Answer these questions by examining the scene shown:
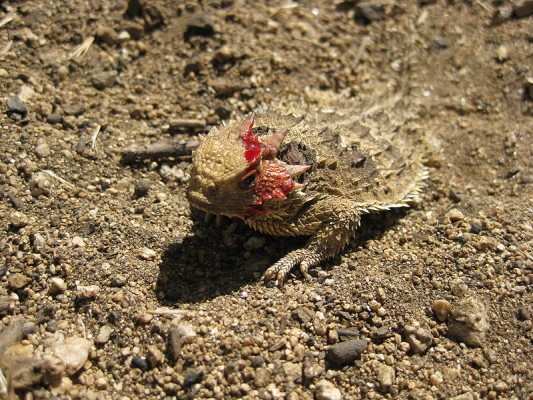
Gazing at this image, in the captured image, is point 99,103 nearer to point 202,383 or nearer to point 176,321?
point 176,321

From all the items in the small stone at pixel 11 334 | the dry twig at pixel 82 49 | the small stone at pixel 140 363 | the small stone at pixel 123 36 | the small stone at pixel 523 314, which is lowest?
the small stone at pixel 140 363

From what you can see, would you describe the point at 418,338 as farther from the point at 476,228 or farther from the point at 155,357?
the point at 155,357

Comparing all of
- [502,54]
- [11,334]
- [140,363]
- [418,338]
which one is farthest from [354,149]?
[11,334]

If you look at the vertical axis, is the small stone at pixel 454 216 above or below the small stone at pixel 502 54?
below

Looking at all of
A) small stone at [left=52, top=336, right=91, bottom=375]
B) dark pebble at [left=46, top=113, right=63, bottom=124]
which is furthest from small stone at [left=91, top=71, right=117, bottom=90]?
small stone at [left=52, top=336, right=91, bottom=375]

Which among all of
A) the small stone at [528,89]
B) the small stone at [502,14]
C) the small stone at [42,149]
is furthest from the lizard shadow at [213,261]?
the small stone at [502,14]

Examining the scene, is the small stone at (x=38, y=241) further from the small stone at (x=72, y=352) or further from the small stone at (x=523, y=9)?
the small stone at (x=523, y=9)

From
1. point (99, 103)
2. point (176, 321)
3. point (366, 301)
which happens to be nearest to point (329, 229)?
point (366, 301)
